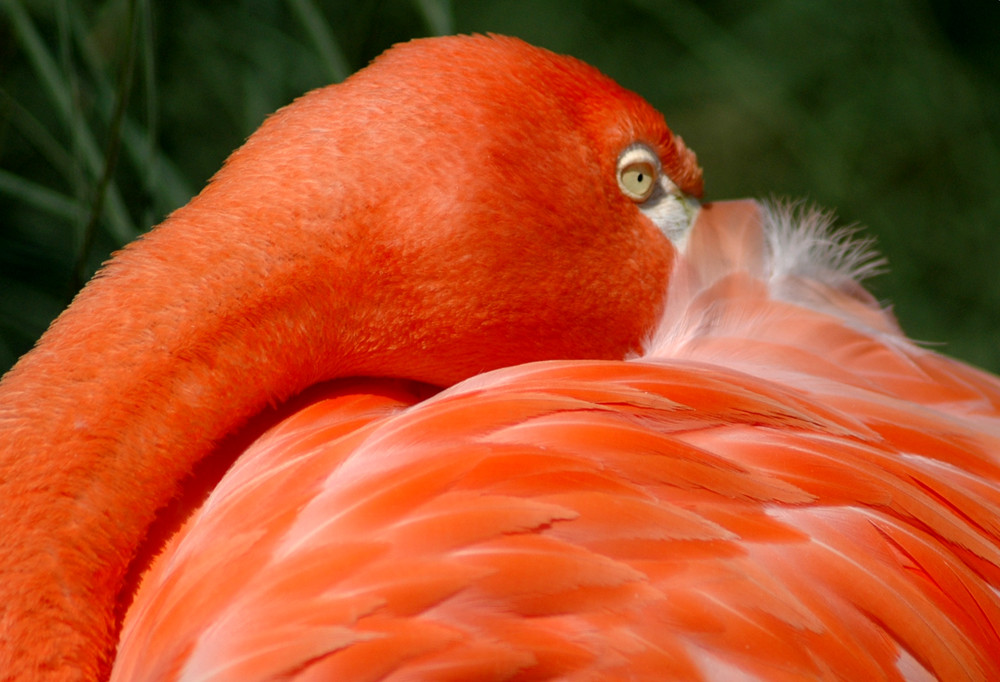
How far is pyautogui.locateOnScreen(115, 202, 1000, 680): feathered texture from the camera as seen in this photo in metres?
0.94

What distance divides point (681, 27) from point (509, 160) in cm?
189

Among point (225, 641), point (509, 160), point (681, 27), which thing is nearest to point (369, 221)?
point (509, 160)

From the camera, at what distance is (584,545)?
990 millimetres

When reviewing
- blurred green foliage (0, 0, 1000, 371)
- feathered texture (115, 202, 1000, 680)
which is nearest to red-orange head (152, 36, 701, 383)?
feathered texture (115, 202, 1000, 680)

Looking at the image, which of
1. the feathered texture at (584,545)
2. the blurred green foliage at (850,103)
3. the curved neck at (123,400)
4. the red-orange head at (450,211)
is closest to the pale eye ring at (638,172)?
the red-orange head at (450,211)

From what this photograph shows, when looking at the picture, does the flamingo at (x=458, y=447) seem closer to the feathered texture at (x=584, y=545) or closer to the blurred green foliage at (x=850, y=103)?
the feathered texture at (x=584, y=545)

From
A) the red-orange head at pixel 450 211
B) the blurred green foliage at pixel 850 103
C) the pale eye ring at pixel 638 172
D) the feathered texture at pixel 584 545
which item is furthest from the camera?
the blurred green foliage at pixel 850 103

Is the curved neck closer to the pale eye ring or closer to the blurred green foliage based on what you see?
the pale eye ring

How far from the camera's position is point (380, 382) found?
54.7 inches

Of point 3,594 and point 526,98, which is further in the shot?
point 526,98

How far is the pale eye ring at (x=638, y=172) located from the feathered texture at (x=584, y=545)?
1.10 feet

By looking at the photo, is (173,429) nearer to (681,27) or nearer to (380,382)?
(380,382)

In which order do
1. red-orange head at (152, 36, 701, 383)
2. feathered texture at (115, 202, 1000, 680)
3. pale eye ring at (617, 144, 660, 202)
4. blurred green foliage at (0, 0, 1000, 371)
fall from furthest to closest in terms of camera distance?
blurred green foliage at (0, 0, 1000, 371), pale eye ring at (617, 144, 660, 202), red-orange head at (152, 36, 701, 383), feathered texture at (115, 202, 1000, 680)

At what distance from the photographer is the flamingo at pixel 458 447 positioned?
96 cm
